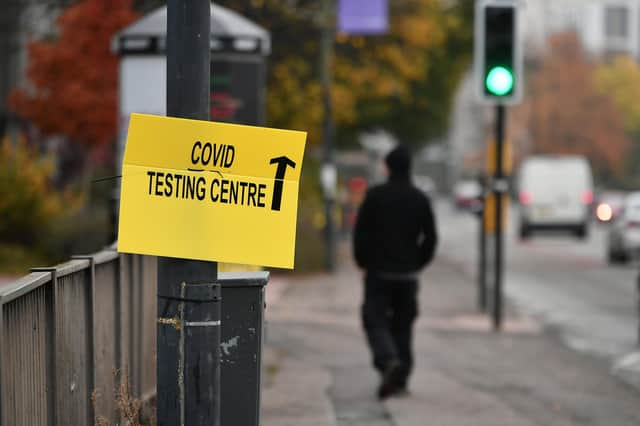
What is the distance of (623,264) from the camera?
26.5 meters

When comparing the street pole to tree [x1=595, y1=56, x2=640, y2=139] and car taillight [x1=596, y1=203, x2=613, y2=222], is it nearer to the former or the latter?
car taillight [x1=596, y1=203, x2=613, y2=222]

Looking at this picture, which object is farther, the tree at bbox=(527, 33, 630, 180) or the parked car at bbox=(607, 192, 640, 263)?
the tree at bbox=(527, 33, 630, 180)

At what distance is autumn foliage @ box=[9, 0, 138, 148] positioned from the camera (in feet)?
81.1

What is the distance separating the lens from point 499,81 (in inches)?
531

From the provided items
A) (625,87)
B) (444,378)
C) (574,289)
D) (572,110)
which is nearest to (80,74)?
(574,289)

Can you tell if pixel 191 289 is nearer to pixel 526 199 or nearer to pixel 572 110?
pixel 526 199

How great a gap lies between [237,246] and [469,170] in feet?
376

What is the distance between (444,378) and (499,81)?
4.04 meters

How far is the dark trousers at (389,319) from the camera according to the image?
30.5ft

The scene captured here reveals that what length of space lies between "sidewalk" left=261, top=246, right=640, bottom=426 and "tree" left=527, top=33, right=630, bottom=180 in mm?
73559

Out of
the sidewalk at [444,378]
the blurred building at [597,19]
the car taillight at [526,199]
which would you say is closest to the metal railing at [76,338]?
the sidewalk at [444,378]

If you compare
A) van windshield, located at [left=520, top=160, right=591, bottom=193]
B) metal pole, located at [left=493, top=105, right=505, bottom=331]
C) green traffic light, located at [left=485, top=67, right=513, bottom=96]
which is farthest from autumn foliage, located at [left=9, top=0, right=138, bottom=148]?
van windshield, located at [left=520, top=160, right=591, bottom=193]

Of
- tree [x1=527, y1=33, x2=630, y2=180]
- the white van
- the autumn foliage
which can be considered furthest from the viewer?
tree [x1=527, y1=33, x2=630, y2=180]

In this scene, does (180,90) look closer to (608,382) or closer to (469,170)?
(608,382)
